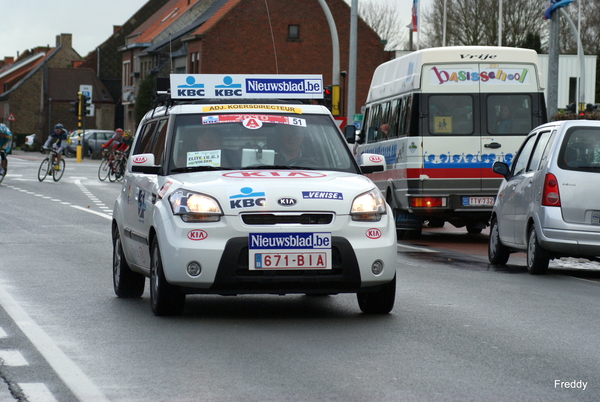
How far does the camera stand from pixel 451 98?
18.4m

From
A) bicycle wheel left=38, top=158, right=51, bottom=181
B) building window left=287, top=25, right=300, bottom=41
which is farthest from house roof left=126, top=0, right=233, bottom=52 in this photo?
bicycle wheel left=38, top=158, right=51, bottom=181

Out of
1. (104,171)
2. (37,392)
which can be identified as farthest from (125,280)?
(104,171)

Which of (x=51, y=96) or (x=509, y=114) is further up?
(x=51, y=96)

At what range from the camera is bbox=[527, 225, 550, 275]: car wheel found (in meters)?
13.3

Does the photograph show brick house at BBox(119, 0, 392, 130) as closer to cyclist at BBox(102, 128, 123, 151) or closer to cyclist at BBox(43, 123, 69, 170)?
cyclist at BBox(102, 128, 123, 151)

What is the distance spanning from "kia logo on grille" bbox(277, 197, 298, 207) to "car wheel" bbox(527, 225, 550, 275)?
5428 mm

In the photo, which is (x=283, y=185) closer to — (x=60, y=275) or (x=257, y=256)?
(x=257, y=256)

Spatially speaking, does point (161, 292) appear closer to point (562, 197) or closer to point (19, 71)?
point (562, 197)

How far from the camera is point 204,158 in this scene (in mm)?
9508

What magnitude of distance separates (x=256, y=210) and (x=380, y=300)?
140 centimetres

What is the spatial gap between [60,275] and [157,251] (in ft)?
12.2

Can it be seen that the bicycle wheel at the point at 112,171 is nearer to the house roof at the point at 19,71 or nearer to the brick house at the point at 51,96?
the brick house at the point at 51,96

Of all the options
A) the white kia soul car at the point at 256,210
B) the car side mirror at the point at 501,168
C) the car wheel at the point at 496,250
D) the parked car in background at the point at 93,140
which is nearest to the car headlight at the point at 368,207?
the white kia soul car at the point at 256,210

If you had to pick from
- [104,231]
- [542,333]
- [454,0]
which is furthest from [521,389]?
[454,0]
